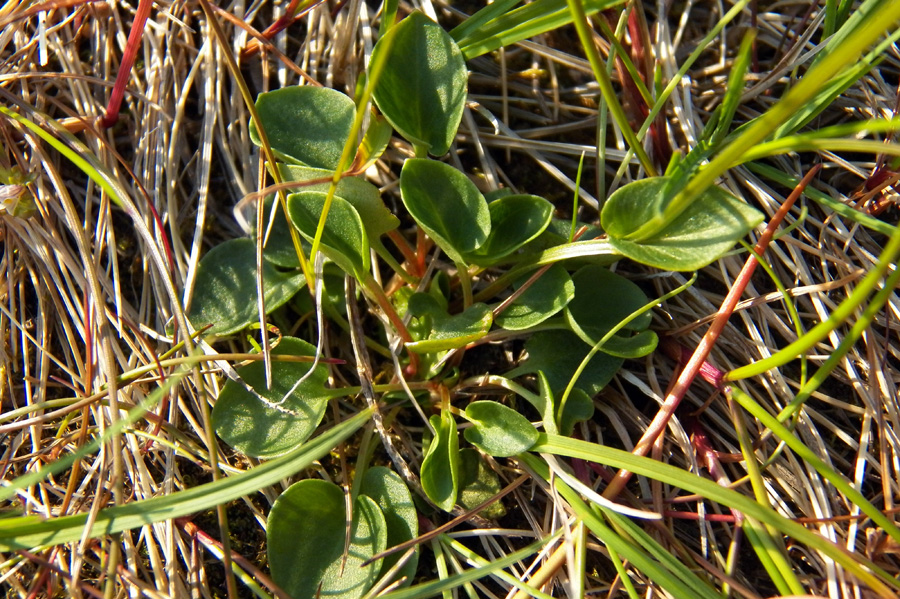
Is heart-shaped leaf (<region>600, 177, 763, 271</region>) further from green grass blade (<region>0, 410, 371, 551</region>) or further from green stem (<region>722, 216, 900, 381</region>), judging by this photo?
green grass blade (<region>0, 410, 371, 551</region>)

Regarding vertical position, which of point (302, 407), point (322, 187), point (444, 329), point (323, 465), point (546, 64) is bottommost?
point (323, 465)

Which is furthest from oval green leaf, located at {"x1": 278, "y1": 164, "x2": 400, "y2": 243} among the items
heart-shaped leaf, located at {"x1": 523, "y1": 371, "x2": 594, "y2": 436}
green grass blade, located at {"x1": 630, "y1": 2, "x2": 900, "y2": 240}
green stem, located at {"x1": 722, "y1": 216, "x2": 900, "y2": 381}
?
green stem, located at {"x1": 722, "y1": 216, "x2": 900, "y2": 381}

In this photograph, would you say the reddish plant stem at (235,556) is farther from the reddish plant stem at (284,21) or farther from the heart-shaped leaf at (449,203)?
the reddish plant stem at (284,21)

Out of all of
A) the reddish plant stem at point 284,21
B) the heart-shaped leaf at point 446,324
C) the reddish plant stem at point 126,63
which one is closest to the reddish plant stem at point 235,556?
the heart-shaped leaf at point 446,324

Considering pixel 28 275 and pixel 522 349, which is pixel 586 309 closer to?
pixel 522 349

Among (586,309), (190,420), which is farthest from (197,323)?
(586,309)
